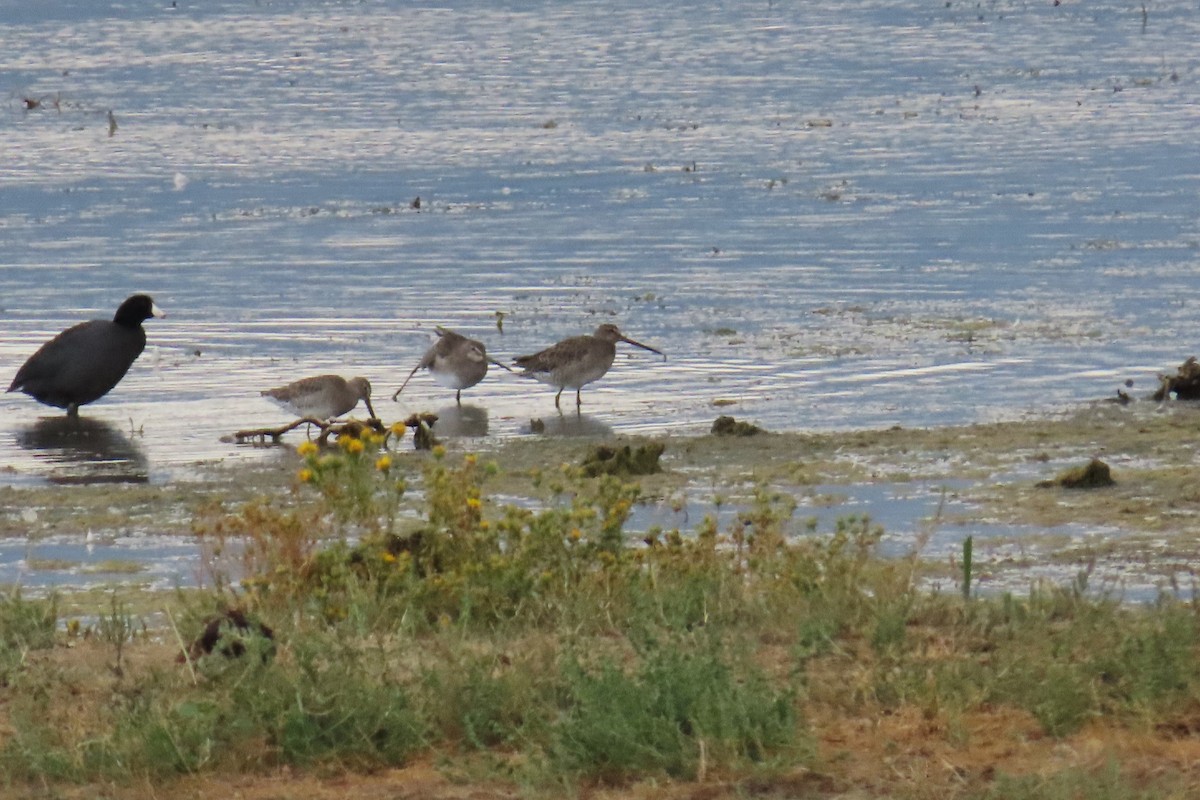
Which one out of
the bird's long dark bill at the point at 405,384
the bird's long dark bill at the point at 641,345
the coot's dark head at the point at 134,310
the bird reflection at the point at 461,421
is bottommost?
the bird reflection at the point at 461,421

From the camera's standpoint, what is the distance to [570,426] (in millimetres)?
13156

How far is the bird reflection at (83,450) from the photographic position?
1202 cm

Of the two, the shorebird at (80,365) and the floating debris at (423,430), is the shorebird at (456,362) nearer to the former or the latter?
the floating debris at (423,430)

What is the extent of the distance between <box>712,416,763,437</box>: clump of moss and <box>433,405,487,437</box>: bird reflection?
156cm

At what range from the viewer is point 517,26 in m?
37.6

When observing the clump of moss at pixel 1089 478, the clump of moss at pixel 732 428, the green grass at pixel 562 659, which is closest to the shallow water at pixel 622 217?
the clump of moss at pixel 732 428

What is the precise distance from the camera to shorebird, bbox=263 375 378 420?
1294 centimetres

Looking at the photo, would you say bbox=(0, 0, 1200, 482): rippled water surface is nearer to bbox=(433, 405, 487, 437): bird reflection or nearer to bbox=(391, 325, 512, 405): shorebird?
bbox=(433, 405, 487, 437): bird reflection

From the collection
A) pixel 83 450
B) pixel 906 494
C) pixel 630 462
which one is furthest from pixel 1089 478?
pixel 83 450

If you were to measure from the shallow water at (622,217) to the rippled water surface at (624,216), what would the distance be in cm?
5

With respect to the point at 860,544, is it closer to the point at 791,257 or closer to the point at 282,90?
the point at 791,257

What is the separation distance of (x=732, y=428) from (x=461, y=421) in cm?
209

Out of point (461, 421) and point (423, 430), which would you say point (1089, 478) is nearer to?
point (423, 430)

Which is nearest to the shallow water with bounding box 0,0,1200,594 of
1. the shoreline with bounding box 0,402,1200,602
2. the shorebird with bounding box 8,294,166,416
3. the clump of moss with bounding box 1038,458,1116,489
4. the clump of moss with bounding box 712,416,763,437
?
the shorebird with bounding box 8,294,166,416
